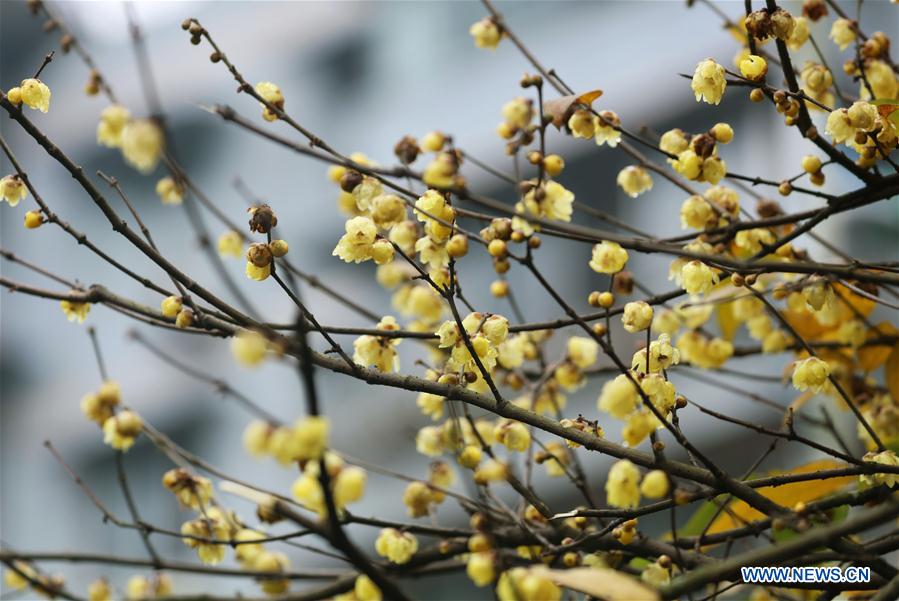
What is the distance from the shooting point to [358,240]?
1.31m

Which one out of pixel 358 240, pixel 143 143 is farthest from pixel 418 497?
pixel 143 143

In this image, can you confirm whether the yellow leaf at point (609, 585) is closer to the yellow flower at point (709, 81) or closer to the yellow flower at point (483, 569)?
the yellow flower at point (483, 569)

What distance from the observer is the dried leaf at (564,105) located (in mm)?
1328

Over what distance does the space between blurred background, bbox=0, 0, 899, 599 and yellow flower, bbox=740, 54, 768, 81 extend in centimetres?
317

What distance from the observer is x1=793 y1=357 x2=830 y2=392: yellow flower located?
4.47 ft

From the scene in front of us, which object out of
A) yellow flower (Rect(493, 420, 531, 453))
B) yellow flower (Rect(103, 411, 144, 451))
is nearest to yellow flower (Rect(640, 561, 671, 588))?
yellow flower (Rect(493, 420, 531, 453))

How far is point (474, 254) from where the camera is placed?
6.34 m

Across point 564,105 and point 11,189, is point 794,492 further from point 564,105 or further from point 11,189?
point 11,189

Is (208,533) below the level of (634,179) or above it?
below

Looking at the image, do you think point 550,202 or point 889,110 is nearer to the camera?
point 550,202

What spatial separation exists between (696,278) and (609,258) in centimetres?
12

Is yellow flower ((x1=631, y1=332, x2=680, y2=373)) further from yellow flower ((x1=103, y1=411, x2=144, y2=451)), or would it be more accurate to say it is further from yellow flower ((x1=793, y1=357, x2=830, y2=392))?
yellow flower ((x1=103, y1=411, x2=144, y2=451))

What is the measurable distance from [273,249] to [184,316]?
0.13 m

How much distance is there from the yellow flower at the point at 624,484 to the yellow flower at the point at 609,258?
277 millimetres
